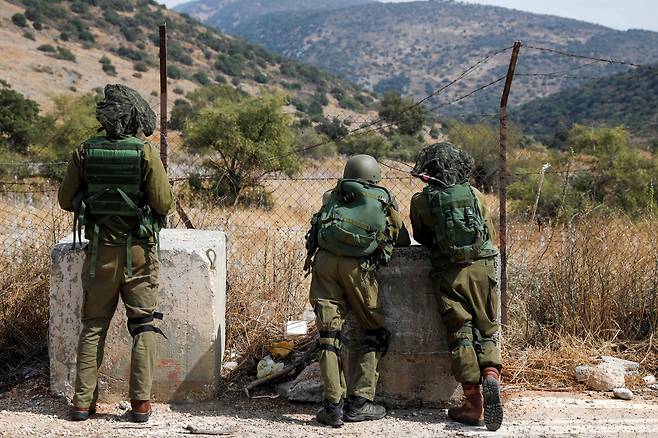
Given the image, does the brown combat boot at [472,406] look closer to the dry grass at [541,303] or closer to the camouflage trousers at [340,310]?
the camouflage trousers at [340,310]

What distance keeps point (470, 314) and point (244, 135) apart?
41.3ft

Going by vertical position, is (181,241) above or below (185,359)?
above

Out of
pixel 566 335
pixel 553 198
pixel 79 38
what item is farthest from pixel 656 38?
pixel 566 335

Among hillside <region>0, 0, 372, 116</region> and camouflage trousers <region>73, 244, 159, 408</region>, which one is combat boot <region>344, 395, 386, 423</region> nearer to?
camouflage trousers <region>73, 244, 159, 408</region>

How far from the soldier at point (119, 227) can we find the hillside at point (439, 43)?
8921 centimetres

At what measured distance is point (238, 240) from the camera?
8.08 m

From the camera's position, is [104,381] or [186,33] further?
[186,33]

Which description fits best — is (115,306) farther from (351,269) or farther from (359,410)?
(359,410)

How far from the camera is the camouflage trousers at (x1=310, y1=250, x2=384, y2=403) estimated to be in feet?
14.7

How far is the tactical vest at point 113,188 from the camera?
430 centimetres

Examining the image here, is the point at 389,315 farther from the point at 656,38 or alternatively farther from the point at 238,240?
the point at 656,38

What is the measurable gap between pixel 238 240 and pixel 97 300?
12.1 feet

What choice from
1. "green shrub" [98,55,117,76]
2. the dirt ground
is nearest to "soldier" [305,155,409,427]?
the dirt ground

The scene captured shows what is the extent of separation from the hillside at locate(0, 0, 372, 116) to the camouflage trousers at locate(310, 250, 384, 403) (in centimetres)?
3130
